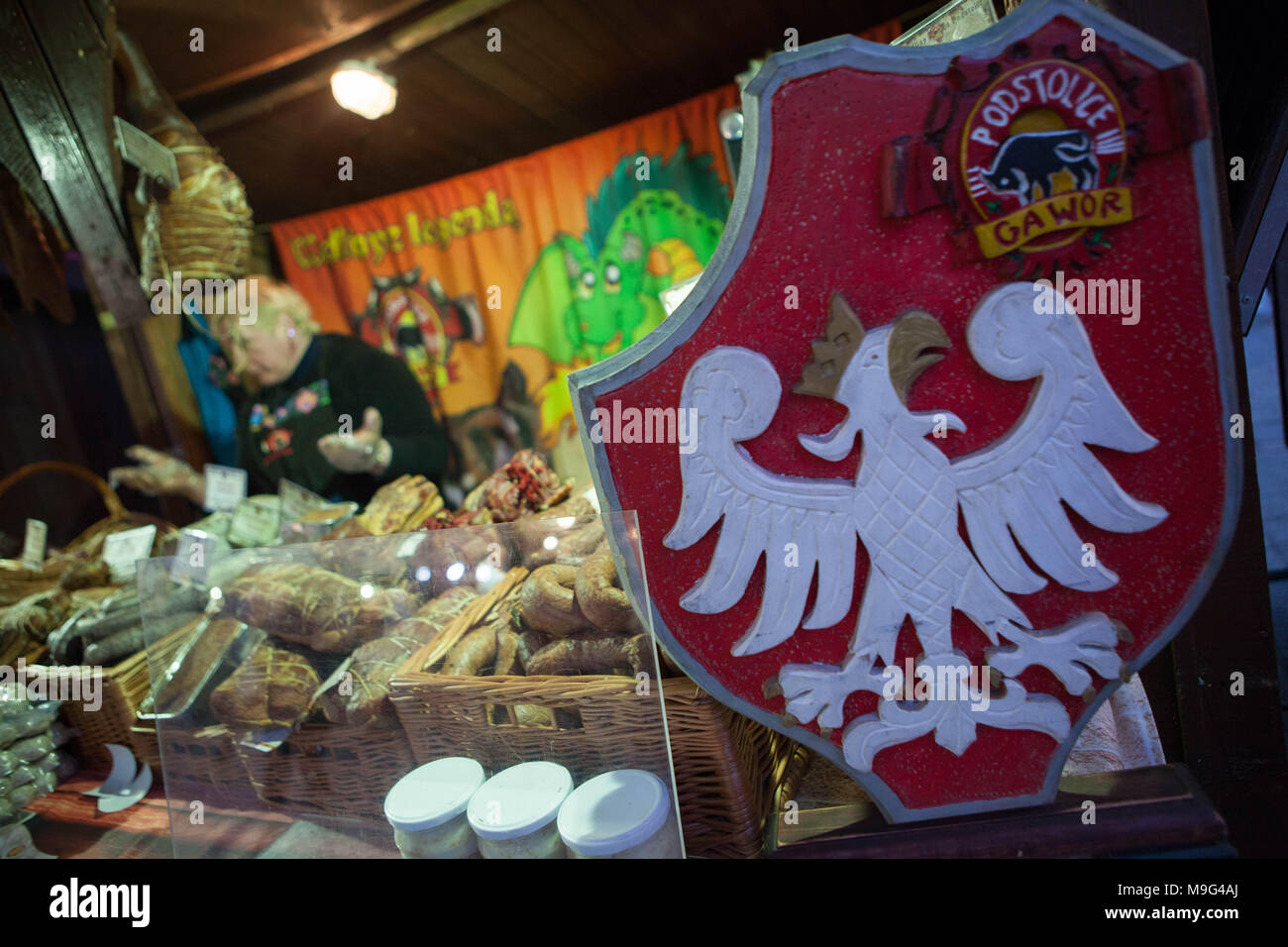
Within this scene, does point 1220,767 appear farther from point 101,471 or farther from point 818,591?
point 101,471

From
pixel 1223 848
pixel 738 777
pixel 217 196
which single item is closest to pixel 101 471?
pixel 217 196

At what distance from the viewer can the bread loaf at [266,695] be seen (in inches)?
47.1

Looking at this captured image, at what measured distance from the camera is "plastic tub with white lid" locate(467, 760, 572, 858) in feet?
2.93

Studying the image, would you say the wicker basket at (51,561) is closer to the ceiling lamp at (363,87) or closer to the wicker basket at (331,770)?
the wicker basket at (331,770)

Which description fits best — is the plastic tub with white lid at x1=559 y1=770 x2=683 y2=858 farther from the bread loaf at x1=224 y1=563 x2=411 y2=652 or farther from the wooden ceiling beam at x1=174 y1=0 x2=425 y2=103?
the wooden ceiling beam at x1=174 y1=0 x2=425 y2=103

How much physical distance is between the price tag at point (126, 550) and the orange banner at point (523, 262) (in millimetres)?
2055

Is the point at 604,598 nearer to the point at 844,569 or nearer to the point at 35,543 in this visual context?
the point at 844,569

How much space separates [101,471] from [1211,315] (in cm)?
434

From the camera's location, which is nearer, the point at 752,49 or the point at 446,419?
the point at 752,49

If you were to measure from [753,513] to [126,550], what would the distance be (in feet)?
7.44

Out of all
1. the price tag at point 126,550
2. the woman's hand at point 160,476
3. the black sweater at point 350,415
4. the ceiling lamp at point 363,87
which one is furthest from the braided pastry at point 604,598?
the ceiling lamp at point 363,87

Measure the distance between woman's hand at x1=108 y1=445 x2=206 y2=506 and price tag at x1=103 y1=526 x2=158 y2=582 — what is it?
493mm

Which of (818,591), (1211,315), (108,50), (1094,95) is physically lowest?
(818,591)

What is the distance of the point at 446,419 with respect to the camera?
162 inches
